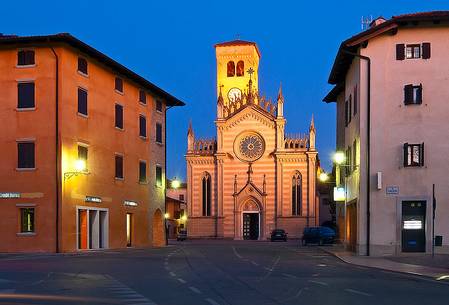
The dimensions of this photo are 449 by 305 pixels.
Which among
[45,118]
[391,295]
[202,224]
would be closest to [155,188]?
[45,118]

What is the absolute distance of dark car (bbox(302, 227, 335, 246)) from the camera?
202 ft

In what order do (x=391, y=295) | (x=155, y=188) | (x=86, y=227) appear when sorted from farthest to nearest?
(x=155, y=188)
(x=86, y=227)
(x=391, y=295)

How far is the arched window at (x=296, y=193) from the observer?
288ft

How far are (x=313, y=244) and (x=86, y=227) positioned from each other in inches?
1000

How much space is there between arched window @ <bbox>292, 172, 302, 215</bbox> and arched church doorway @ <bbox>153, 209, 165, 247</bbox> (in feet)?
101

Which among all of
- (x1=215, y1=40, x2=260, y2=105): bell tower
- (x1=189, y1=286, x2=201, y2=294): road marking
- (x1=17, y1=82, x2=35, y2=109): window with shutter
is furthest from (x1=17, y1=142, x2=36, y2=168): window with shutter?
(x1=215, y1=40, x2=260, y2=105): bell tower

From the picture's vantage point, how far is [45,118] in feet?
135

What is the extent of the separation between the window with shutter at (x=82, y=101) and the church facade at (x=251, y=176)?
46121mm

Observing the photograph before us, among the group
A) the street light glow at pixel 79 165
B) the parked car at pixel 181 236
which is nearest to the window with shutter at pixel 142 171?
the street light glow at pixel 79 165

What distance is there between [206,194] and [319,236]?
100 feet

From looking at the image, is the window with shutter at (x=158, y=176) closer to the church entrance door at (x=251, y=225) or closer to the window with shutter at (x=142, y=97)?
the window with shutter at (x=142, y=97)

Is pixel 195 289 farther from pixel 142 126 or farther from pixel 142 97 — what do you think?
pixel 142 97

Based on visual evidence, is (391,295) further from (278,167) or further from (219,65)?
(219,65)

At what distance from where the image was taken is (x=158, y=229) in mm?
59906
